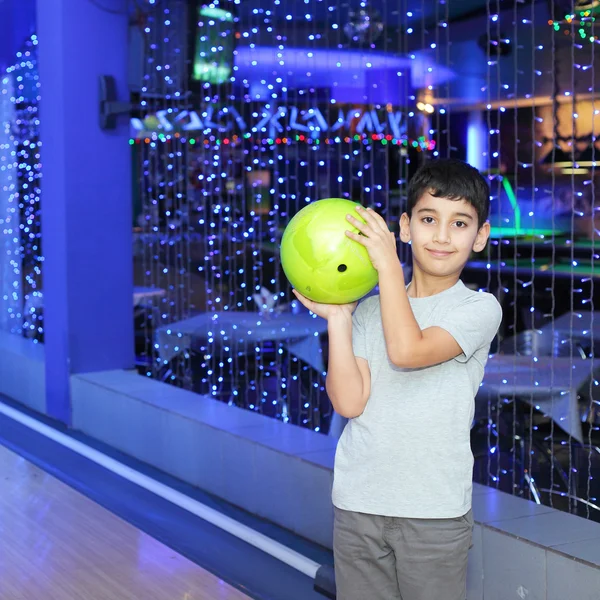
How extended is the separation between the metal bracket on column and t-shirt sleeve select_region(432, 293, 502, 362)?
3.47 metres

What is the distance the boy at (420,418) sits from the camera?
151 cm

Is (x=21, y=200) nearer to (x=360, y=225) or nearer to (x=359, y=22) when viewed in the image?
(x=359, y=22)

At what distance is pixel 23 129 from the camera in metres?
6.64

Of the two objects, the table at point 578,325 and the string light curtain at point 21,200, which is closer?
the table at point 578,325

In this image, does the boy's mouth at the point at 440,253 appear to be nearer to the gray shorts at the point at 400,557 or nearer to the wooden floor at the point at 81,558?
the gray shorts at the point at 400,557

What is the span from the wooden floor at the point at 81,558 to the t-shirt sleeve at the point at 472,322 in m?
1.43

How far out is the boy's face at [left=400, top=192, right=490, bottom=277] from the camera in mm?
1505

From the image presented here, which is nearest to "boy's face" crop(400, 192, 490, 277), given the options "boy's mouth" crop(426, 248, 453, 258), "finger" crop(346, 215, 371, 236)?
"boy's mouth" crop(426, 248, 453, 258)

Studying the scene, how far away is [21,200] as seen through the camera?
21.9 feet

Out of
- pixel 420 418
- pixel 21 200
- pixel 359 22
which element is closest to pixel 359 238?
pixel 420 418

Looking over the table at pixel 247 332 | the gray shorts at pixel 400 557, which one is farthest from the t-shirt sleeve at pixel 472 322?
the table at pixel 247 332

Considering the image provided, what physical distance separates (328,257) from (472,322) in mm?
263

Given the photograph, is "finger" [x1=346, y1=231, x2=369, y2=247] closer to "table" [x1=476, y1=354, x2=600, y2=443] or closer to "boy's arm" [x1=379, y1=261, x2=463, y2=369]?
"boy's arm" [x1=379, y1=261, x2=463, y2=369]

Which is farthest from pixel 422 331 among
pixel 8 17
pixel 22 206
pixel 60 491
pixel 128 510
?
pixel 22 206
